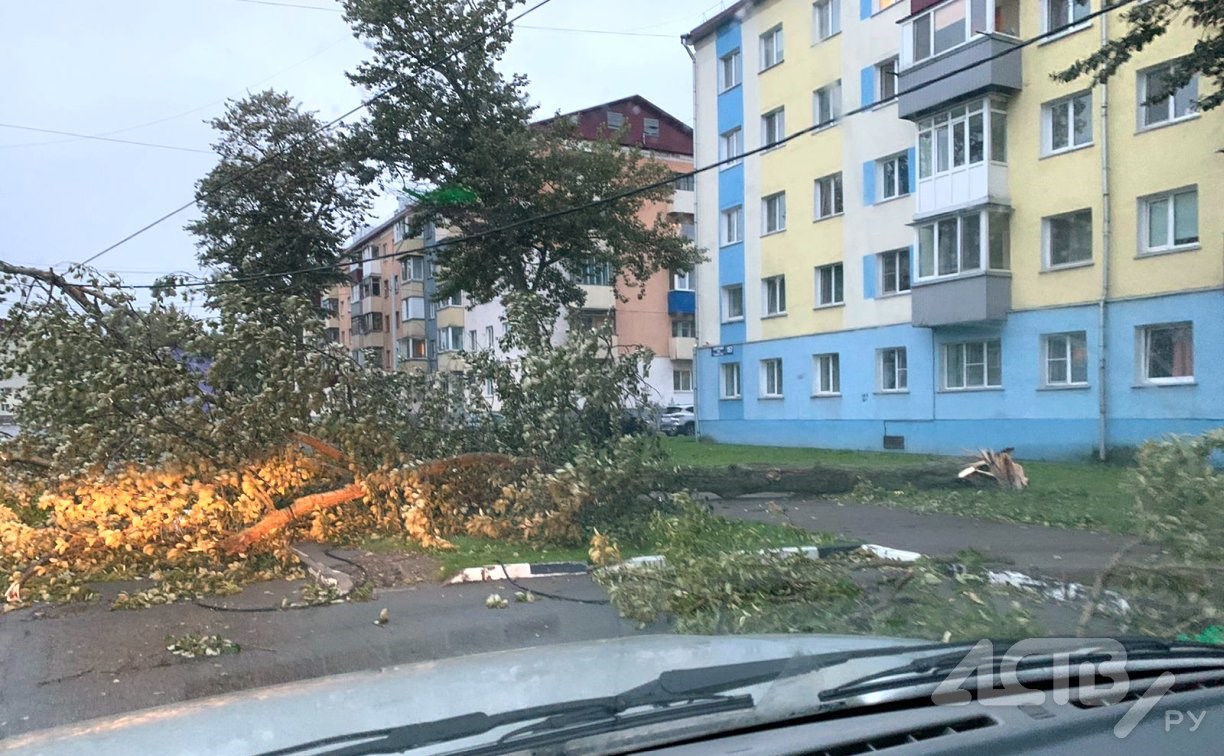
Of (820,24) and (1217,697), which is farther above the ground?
(820,24)

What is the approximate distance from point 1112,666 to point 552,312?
1012 cm

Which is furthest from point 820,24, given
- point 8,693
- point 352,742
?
point 352,742

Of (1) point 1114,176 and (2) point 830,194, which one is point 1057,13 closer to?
(1) point 1114,176

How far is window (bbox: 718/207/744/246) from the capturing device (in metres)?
27.1

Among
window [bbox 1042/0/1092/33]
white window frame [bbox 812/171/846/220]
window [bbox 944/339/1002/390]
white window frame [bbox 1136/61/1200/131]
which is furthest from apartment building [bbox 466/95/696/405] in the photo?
white window frame [bbox 1136/61/1200/131]

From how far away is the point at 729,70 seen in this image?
2731cm

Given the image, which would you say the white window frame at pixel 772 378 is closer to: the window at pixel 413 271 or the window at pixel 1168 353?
the window at pixel 1168 353

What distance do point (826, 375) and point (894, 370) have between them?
2.36 m

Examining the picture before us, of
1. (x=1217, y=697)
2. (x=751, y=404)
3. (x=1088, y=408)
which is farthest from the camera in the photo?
(x=751, y=404)

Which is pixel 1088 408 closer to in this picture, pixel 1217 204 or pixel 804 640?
pixel 1217 204

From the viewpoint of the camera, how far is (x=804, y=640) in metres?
3.16

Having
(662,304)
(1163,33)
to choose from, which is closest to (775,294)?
(662,304)

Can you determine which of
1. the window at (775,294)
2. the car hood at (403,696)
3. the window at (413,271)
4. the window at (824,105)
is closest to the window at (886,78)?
the window at (824,105)

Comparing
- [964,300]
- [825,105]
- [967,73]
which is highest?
[825,105]
